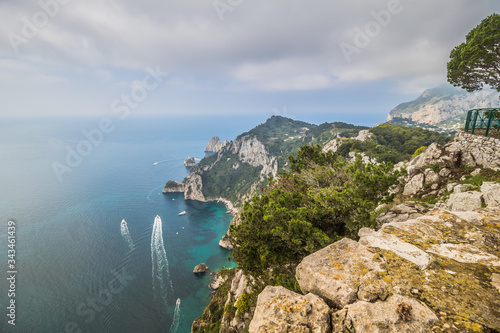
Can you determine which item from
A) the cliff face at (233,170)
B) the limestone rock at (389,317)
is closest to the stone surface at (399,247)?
the limestone rock at (389,317)

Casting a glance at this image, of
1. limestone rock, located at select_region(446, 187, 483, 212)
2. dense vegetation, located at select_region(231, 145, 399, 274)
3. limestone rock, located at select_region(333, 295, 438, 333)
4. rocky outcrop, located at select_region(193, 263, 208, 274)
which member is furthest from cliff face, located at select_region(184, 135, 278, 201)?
limestone rock, located at select_region(333, 295, 438, 333)

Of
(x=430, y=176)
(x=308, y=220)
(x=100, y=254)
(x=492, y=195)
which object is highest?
(x=492, y=195)

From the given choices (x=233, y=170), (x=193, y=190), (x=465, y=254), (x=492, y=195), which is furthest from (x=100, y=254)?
(x=233, y=170)

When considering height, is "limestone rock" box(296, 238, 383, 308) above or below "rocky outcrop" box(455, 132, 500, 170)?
below

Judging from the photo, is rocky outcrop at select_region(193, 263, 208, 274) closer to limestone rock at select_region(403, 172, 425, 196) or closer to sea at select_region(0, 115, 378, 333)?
sea at select_region(0, 115, 378, 333)

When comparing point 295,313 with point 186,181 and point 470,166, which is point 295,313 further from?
point 186,181

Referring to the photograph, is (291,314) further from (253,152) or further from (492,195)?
(253,152)
